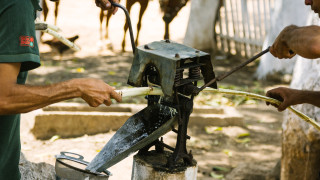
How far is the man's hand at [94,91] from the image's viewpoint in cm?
212

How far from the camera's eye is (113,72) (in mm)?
7688

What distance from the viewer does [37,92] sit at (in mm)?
2045

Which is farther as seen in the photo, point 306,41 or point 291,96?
point 291,96

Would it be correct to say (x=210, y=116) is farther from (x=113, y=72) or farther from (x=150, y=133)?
(x=150, y=133)

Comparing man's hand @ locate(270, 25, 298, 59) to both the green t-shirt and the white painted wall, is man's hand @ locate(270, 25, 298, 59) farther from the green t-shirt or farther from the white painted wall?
the white painted wall

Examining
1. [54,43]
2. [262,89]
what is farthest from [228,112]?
[54,43]

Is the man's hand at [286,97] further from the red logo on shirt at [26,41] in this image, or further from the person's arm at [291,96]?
the red logo on shirt at [26,41]

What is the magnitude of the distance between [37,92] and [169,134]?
135 inches

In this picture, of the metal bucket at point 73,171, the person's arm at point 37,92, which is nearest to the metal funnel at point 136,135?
the metal bucket at point 73,171

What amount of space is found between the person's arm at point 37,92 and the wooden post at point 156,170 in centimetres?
47

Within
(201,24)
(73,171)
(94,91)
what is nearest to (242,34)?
(201,24)

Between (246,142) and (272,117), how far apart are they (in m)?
0.98

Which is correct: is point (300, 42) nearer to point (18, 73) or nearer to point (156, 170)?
point (156, 170)

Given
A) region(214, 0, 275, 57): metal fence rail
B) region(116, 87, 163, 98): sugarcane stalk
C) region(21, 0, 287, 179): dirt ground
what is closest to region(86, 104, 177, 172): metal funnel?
region(116, 87, 163, 98): sugarcane stalk
